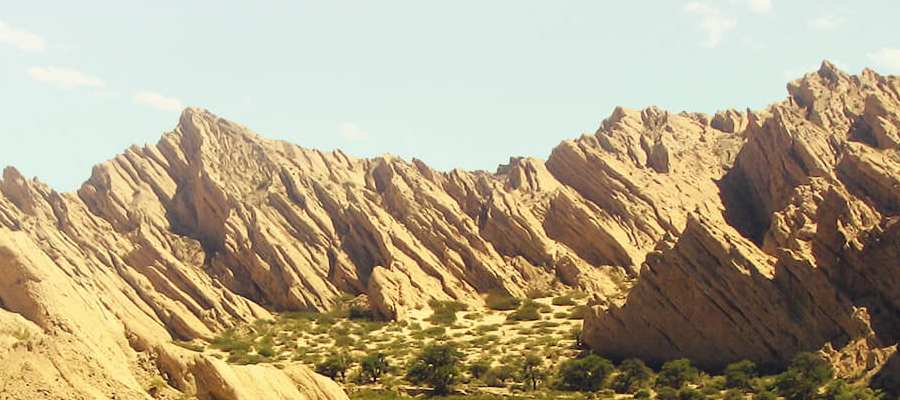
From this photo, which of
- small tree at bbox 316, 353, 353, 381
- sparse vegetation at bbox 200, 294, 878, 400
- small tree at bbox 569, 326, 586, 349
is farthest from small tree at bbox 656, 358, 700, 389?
small tree at bbox 316, 353, 353, 381

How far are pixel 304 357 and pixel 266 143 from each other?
2259 inches

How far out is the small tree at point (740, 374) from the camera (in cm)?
5744

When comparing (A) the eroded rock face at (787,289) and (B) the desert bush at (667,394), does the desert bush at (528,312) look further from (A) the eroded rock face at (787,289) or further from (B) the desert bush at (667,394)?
(B) the desert bush at (667,394)

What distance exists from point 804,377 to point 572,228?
5482cm

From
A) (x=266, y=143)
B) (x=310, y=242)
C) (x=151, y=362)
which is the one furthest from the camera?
(x=266, y=143)

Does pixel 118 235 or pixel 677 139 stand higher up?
pixel 677 139

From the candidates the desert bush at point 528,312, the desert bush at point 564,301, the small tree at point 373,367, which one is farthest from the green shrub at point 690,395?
the desert bush at point 564,301

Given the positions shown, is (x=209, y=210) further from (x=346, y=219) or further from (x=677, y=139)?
(x=677, y=139)

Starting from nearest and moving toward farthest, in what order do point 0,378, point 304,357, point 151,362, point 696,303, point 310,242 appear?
point 0,378 → point 151,362 → point 696,303 → point 304,357 → point 310,242

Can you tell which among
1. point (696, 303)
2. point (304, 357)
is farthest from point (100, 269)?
point (696, 303)

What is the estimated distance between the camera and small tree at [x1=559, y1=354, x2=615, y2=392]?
62469mm

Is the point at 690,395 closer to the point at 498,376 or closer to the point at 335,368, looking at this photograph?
the point at 498,376

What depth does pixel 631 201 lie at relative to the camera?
11144 centimetres

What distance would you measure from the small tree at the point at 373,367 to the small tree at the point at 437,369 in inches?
89.8
